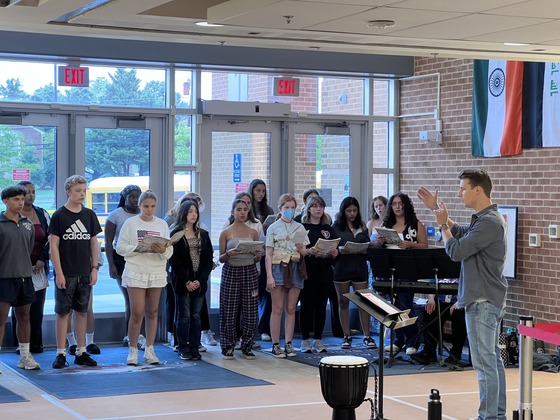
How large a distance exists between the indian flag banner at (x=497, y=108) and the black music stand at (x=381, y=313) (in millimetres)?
5420

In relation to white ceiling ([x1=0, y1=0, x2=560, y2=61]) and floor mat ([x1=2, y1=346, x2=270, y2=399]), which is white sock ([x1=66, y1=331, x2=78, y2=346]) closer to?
floor mat ([x1=2, y1=346, x2=270, y2=399])

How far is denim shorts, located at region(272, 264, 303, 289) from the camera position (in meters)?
11.3

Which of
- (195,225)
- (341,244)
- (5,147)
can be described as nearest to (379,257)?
(341,244)

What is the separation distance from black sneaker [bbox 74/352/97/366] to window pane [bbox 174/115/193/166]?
121 inches

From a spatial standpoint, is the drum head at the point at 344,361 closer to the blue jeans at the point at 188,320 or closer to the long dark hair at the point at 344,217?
the blue jeans at the point at 188,320

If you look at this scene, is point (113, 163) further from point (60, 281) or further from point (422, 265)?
point (422, 265)

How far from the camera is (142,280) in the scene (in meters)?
10.3

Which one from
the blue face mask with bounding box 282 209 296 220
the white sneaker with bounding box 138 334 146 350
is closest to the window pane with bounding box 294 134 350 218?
the blue face mask with bounding box 282 209 296 220

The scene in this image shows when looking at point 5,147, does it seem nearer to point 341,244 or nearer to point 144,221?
point 144,221

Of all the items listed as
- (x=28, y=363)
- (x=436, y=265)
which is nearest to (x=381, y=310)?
(x=436, y=265)

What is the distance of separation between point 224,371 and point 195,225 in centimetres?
159

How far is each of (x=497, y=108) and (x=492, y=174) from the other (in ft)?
2.63

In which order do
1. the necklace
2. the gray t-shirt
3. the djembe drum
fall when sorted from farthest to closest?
the gray t-shirt < the necklace < the djembe drum

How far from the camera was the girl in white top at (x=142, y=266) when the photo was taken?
33.9 ft
